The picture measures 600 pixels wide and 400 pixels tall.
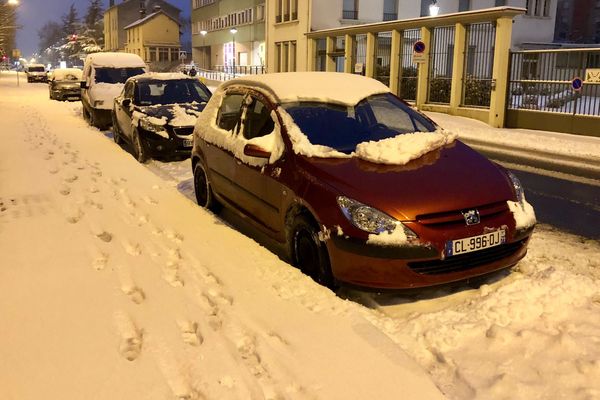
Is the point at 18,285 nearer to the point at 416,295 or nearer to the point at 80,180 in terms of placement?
the point at 416,295

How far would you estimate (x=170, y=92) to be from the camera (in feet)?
40.6

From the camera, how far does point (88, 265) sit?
5.17 m

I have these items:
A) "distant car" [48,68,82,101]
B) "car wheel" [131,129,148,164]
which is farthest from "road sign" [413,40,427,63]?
"distant car" [48,68,82,101]

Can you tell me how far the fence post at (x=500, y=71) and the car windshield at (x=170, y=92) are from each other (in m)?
10.9

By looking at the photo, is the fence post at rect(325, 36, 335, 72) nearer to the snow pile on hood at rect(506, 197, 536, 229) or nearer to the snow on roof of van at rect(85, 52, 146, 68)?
the snow on roof of van at rect(85, 52, 146, 68)

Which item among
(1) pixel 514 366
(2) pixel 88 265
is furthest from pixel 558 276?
(2) pixel 88 265

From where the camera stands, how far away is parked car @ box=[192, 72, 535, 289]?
4254mm

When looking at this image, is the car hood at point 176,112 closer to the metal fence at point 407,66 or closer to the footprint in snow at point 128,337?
the footprint in snow at point 128,337

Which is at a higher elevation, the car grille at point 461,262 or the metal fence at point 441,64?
Result: the metal fence at point 441,64

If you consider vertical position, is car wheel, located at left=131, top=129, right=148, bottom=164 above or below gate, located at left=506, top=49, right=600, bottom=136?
below

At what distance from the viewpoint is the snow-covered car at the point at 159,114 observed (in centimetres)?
1074

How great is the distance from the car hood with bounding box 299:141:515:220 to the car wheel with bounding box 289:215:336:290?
40cm

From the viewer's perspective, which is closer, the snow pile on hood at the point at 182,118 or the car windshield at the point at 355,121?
the car windshield at the point at 355,121

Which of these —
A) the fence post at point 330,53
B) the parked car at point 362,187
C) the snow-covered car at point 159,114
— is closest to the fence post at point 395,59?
the fence post at point 330,53
